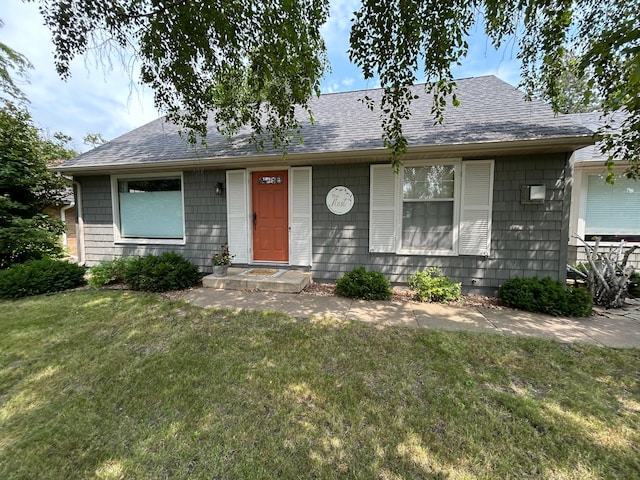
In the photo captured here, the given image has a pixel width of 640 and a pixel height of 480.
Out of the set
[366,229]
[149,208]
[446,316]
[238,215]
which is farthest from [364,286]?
[149,208]

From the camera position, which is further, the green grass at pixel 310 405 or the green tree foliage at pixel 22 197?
the green tree foliage at pixel 22 197

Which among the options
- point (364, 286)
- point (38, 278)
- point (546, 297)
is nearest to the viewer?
point (546, 297)

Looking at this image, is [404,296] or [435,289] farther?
[404,296]

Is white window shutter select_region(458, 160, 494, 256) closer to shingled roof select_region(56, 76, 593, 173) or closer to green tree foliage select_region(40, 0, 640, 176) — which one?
shingled roof select_region(56, 76, 593, 173)

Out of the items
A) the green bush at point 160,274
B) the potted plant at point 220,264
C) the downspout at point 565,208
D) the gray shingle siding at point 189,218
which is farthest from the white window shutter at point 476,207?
the green bush at point 160,274

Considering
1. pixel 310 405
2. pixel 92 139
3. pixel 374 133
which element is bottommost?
pixel 310 405

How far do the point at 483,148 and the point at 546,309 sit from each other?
8.42 feet

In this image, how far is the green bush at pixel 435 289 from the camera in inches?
180

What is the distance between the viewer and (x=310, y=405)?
216 centimetres

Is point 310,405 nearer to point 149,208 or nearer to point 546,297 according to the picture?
point 546,297

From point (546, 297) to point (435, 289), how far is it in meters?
1.50

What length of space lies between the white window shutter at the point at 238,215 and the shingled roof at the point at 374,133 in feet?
1.52

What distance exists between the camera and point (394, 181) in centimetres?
509

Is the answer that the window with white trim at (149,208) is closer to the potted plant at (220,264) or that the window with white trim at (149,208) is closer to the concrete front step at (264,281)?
the potted plant at (220,264)
